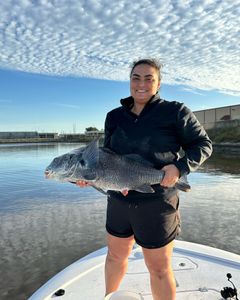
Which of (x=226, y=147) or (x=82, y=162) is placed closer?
(x=82, y=162)

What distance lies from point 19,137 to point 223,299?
155 m

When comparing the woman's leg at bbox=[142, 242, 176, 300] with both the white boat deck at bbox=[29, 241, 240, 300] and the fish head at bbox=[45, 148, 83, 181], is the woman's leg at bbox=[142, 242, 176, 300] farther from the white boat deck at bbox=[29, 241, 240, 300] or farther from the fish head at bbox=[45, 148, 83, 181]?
the fish head at bbox=[45, 148, 83, 181]

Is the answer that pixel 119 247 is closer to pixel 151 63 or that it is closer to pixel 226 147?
pixel 151 63

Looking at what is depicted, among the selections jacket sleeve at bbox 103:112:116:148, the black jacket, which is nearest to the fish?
the black jacket

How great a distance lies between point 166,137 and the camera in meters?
3.26

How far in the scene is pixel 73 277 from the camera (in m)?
4.32

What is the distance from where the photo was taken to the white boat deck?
3926mm

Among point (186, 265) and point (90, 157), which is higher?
point (90, 157)

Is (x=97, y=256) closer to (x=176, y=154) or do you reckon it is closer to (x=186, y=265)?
(x=186, y=265)

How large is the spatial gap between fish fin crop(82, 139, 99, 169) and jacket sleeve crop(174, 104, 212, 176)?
2.51ft

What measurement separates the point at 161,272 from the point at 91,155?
4.32 feet

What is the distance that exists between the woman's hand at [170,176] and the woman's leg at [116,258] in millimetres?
777

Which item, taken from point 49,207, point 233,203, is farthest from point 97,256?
point 233,203

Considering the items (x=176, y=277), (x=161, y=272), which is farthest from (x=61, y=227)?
(x=161, y=272)
